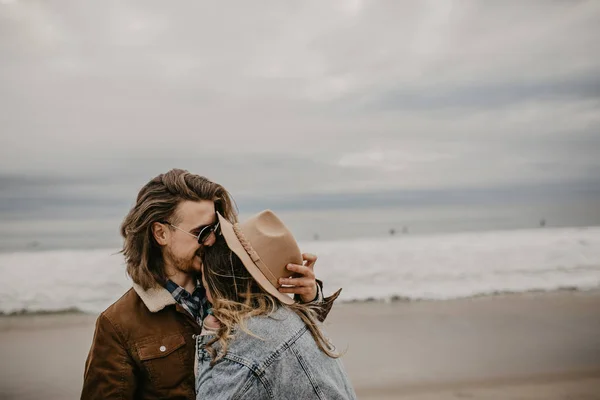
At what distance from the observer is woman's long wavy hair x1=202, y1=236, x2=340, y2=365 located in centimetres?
209

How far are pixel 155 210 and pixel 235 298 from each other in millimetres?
809

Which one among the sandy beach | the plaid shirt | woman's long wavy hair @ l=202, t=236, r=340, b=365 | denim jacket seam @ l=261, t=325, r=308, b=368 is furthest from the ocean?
denim jacket seam @ l=261, t=325, r=308, b=368

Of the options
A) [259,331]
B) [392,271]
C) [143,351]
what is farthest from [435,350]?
[392,271]

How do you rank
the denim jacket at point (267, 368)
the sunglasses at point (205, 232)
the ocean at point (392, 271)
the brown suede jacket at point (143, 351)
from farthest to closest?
the ocean at point (392, 271), the sunglasses at point (205, 232), the brown suede jacket at point (143, 351), the denim jacket at point (267, 368)

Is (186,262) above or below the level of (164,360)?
above

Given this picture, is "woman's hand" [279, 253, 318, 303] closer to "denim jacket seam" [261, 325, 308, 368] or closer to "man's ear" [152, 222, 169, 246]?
"denim jacket seam" [261, 325, 308, 368]

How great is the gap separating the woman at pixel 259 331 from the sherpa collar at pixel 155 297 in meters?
0.33

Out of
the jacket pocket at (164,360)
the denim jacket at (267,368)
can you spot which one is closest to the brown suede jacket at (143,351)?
the jacket pocket at (164,360)

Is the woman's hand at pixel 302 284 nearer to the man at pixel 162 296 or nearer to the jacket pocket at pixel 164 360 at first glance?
the man at pixel 162 296

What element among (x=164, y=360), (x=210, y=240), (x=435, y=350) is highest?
(x=210, y=240)

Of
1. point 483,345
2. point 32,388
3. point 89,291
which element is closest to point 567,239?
point 483,345

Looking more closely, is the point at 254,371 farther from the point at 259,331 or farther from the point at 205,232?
the point at 205,232

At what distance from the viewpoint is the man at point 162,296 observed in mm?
2385

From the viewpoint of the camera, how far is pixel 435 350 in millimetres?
6539
